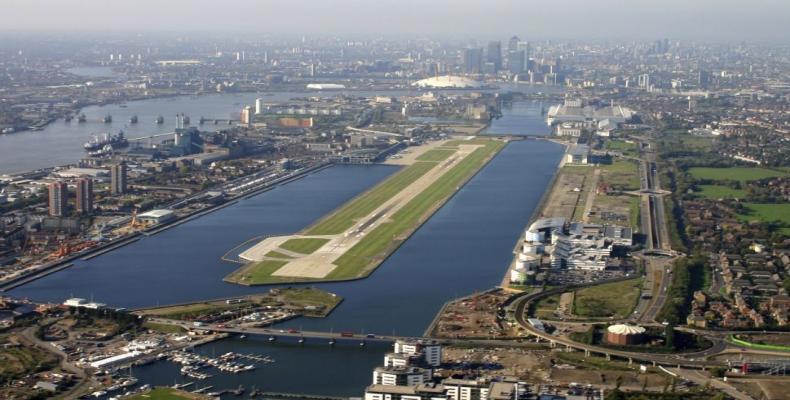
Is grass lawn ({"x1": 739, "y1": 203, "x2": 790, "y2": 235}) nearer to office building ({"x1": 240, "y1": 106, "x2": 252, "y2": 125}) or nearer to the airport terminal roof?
the airport terminal roof

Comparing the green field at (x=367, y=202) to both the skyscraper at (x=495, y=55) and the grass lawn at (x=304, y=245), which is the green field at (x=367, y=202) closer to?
the grass lawn at (x=304, y=245)

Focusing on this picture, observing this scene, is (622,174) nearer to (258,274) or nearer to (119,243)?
(119,243)

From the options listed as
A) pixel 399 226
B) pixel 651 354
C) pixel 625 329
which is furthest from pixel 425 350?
pixel 399 226

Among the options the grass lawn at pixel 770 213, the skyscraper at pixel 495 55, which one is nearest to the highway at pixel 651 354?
the grass lawn at pixel 770 213

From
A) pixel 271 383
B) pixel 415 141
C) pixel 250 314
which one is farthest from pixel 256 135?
pixel 271 383

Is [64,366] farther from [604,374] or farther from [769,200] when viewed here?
[769,200]

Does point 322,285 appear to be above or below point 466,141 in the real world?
below
